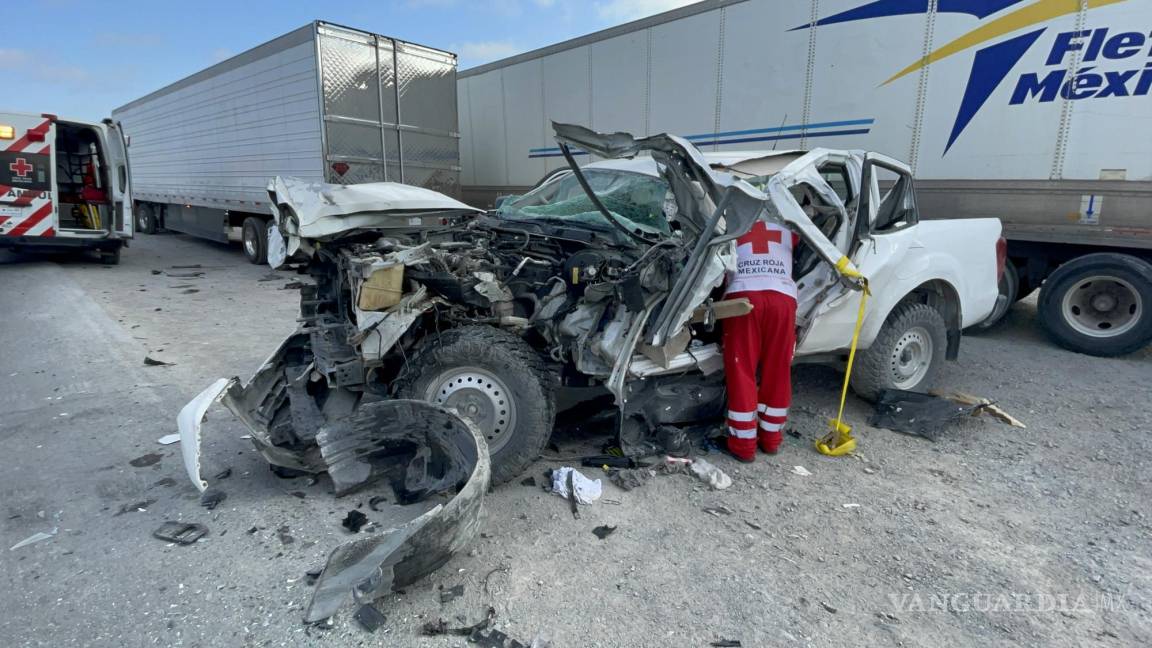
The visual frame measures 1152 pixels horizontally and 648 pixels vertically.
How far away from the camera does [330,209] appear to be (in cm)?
408

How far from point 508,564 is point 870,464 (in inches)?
92.7

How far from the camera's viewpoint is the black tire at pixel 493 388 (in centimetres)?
342

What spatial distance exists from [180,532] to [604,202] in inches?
117

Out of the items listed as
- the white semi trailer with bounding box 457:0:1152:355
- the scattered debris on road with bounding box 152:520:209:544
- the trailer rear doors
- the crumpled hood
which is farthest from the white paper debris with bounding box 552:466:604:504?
the trailer rear doors

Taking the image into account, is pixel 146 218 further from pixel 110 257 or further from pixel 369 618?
pixel 369 618

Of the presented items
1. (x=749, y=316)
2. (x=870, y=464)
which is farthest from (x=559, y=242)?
(x=870, y=464)

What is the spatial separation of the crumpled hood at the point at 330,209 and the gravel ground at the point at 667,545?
54.2 inches

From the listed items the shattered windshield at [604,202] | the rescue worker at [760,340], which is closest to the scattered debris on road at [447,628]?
the rescue worker at [760,340]

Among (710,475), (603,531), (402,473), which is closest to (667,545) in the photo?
(603,531)

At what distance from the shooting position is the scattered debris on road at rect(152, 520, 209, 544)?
2.86 meters

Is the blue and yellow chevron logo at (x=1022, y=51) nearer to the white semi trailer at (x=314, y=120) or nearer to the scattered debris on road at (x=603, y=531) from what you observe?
the scattered debris on road at (x=603, y=531)

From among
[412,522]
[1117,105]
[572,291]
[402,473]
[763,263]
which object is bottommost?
[402,473]

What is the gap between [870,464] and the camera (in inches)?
152

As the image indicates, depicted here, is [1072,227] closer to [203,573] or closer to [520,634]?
[520,634]
